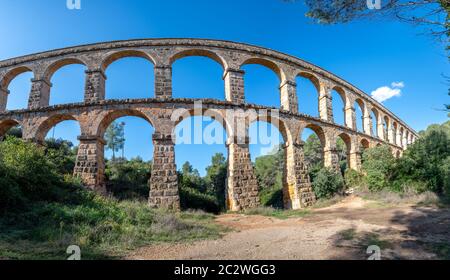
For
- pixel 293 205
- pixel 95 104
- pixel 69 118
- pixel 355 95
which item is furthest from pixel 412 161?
pixel 69 118

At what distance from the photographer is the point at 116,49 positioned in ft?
49.1

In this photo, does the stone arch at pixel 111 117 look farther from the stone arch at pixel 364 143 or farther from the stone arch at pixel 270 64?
the stone arch at pixel 364 143

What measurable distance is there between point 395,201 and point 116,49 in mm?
16343

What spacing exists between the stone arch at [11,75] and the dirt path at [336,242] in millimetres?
16362

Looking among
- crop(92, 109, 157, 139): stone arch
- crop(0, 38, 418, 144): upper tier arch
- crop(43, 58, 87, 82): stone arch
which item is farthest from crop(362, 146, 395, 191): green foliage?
crop(43, 58, 87, 82): stone arch

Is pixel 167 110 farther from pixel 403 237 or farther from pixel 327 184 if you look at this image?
pixel 403 237

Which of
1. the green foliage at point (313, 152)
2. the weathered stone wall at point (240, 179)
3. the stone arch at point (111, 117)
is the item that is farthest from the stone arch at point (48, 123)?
the green foliage at point (313, 152)

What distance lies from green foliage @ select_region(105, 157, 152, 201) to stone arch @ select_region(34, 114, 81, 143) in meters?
3.80

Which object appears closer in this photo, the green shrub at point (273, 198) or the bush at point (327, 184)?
the bush at point (327, 184)

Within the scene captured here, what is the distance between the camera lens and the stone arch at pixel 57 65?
15.3 m

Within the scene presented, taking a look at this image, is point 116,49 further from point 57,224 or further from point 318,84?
point 318,84

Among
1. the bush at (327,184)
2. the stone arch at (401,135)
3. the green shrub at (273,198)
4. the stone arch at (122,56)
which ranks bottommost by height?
the green shrub at (273,198)

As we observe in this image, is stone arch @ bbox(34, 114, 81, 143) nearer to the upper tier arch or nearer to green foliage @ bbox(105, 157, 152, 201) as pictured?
the upper tier arch

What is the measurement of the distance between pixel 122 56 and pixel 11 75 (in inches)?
293
